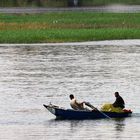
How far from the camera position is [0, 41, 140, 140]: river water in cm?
5291

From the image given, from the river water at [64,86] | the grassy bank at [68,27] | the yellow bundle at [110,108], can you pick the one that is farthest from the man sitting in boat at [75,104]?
the grassy bank at [68,27]

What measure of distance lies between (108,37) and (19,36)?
9872mm

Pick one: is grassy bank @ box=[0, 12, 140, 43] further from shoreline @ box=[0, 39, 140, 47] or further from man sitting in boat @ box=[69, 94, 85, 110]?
man sitting in boat @ box=[69, 94, 85, 110]

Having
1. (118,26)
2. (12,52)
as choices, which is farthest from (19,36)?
(118,26)

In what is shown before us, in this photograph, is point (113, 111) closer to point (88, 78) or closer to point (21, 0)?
point (88, 78)

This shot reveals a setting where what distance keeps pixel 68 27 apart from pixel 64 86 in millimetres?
41784

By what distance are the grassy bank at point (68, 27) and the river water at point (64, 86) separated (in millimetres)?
1680

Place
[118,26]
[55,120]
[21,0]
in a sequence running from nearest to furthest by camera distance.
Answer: [55,120], [118,26], [21,0]

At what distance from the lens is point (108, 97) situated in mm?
65000

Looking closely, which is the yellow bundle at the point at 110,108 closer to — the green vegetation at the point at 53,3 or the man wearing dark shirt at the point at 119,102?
the man wearing dark shirt at the point at 119,102

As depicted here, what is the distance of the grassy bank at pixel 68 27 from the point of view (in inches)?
4112

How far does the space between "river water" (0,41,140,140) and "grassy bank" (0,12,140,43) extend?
66.1 inches

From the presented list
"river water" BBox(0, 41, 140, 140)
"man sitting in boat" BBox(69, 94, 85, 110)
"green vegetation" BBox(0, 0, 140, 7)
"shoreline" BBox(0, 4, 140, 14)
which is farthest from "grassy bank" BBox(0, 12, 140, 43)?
"man sitting in boat" BBox(69, 94, 85, 110)

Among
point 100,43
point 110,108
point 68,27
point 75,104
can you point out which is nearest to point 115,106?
point 110,108
